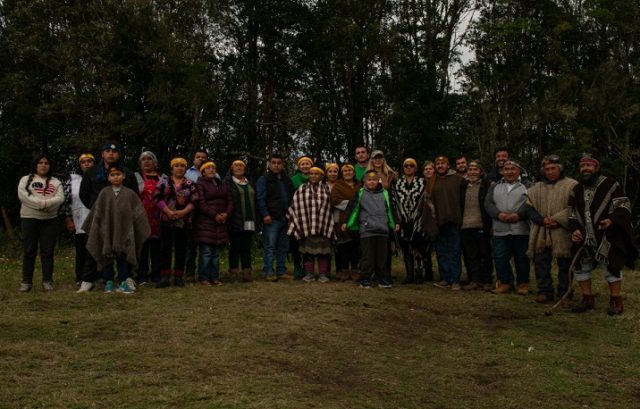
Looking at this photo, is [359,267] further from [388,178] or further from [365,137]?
[365,137]

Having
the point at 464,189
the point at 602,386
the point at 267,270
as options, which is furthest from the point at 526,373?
the point at 267,270

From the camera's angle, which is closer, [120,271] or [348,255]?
[120,271]

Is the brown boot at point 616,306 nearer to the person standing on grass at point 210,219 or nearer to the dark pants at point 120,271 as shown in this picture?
the person standing on grass at point 210,219

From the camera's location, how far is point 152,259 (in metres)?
10.3

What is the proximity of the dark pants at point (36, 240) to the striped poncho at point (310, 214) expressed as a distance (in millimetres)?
3513

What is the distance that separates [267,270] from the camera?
10977 mm

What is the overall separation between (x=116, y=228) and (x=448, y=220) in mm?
4991

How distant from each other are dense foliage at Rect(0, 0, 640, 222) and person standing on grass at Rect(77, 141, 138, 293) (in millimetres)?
15309

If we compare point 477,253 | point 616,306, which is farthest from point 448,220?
point 616,306

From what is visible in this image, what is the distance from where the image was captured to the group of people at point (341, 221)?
9.02m

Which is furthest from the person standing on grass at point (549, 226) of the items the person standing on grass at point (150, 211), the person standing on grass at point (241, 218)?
the person standing on grass at point (150, 211)

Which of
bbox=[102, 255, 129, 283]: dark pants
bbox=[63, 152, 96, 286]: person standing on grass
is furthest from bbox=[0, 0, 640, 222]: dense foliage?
bbox=[102, 255, 129, 283]: dark pants

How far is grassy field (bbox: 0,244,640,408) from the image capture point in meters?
5.28

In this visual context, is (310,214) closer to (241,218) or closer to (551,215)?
(241,218)
